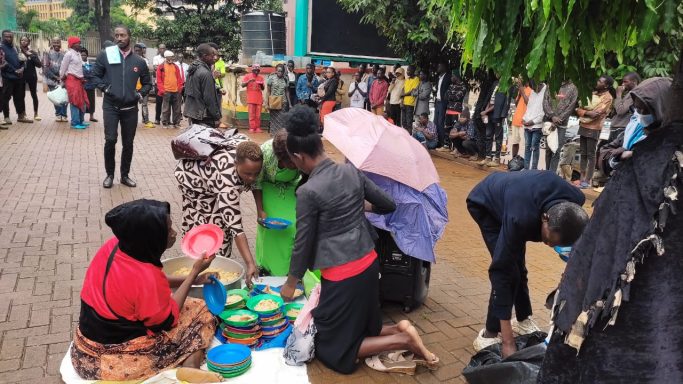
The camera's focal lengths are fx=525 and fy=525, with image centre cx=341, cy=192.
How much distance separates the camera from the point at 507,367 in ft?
9.57

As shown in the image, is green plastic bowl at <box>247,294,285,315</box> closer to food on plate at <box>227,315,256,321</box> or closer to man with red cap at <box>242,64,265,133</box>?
food on plate at <box>227,315,256,321</box>

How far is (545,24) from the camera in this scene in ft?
5.88

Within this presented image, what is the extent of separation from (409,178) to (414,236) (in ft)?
1.48

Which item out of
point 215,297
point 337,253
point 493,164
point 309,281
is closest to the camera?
point 337,253

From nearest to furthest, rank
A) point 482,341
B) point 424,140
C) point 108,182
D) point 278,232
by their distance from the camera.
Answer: point 482,341 → point 278,232 → point 108,182 → point 424,140

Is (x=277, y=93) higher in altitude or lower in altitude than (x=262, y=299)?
higher

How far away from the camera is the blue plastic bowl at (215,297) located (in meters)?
3.58

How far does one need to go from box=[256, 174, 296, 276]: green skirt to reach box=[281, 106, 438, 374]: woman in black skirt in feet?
3.70

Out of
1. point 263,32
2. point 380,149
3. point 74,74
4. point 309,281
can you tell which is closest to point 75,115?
point 74,74

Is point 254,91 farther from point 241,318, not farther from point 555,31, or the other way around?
point 555,31

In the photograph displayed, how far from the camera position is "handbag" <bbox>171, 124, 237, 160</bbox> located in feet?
13.2

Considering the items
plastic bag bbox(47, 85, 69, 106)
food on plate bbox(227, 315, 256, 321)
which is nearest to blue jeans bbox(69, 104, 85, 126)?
plastic bag bbox(47, 85, 69, 106)

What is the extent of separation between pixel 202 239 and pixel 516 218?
2182mm

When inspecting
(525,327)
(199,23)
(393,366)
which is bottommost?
(393,366)
